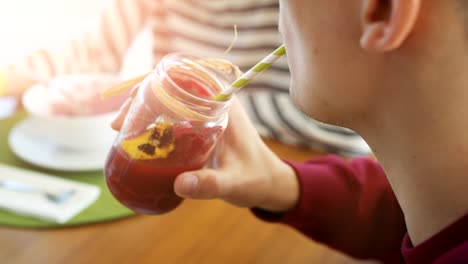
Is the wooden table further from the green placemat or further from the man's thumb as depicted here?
the man's thumb

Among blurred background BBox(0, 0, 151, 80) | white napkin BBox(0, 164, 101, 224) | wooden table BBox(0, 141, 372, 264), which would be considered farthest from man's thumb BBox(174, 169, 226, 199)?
blurred background BBox(0, 0, 151, 80)

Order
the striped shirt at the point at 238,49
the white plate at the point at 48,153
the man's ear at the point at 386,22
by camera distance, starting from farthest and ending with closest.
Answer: the striped shirt at the point at 238,49
the white plate at the point at 48,153
the man's ear at the point at 386,22

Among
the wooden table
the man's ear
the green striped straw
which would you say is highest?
the man's ear

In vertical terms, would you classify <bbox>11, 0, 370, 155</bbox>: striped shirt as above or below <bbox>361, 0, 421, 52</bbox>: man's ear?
below

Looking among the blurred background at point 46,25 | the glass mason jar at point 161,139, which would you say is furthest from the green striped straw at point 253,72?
the blurred background at point 46,25

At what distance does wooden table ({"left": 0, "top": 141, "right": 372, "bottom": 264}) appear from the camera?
821 mm

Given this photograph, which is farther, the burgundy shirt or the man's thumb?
the burgundy shirt

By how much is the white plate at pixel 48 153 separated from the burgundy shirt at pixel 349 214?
31 cm

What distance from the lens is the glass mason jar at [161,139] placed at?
69cm

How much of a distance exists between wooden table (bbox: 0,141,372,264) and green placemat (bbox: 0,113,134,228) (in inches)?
0.4

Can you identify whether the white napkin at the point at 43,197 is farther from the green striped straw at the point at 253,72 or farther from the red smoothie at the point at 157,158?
→ the green striped straw at the point at 253,72

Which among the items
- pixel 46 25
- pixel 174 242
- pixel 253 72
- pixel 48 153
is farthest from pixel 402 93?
pixel 46 25

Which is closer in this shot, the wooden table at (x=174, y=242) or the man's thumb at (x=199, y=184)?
the man's thumb at (x=199, y=184)

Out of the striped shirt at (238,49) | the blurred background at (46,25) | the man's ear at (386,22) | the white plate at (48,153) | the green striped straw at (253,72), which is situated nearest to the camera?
the man's ear at (386,22)
